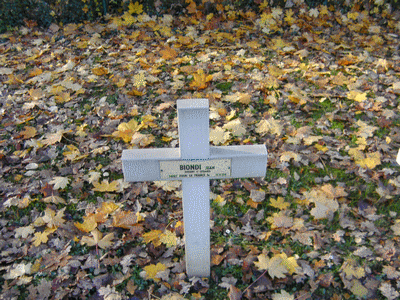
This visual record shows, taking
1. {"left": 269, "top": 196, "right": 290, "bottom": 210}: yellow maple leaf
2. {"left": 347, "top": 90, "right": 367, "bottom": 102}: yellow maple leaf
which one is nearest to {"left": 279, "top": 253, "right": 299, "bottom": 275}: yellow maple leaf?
{"left": 269, "top": 196, "right": 290, "bottom": 210}: yellow maple leaf

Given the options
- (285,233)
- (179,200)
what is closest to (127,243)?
(179,200)

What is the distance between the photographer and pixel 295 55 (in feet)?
17.4

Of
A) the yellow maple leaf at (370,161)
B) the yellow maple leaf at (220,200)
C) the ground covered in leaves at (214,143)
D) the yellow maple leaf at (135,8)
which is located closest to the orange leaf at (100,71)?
the ground covered in leaves at (214,143)

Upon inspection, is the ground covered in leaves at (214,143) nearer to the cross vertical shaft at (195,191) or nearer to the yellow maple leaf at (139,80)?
the yellow maple leaf at (139,80)

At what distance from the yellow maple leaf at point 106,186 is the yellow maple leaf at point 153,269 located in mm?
922

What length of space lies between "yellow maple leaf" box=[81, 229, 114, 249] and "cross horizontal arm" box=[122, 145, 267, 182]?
0.89 m

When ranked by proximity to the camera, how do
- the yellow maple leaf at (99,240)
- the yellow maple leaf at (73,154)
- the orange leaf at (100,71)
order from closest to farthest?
the yellow maple leaf at (99,240)
the yellow maple leaf at (73,154)
the orange leaf at (100,71)

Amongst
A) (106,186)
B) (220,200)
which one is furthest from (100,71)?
(220,200)

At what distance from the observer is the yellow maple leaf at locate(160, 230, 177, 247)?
2.72 meters

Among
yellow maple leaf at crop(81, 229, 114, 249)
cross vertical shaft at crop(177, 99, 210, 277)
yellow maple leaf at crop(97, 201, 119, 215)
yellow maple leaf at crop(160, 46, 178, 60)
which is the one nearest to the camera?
cross vertical shaft at crop(177, 99, 210, 277)

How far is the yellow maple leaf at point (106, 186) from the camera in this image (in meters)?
3.15

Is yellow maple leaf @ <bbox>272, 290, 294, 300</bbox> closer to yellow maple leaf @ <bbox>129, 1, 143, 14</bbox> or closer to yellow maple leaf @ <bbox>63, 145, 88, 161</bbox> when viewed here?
yellow maple leaf @ <bbox>63, 145, 88, 161</bbox>

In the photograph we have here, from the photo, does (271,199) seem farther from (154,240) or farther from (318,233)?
(154,240)

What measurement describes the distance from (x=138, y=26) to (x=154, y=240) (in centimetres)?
454
